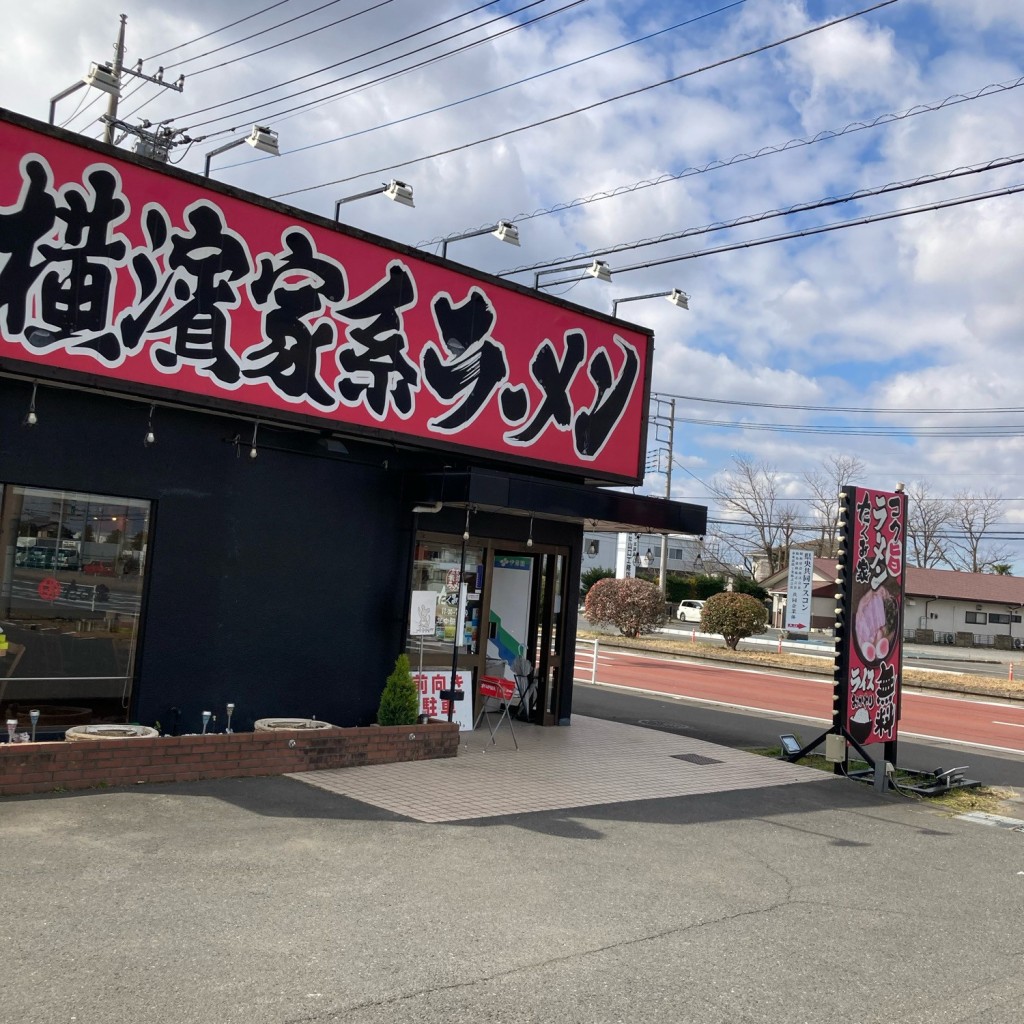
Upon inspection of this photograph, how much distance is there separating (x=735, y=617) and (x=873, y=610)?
24.1 m

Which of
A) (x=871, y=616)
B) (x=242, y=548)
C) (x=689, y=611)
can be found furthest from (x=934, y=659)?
(x=242, y=548)

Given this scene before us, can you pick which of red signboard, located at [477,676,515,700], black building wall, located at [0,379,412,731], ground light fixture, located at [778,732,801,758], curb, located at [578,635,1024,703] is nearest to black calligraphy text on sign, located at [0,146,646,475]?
black building wall, located at [0,379,412,731]

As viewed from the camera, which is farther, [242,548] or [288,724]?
[242,548]

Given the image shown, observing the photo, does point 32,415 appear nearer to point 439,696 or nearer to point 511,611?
point 439,696

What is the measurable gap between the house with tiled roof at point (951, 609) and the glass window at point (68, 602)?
59344 millimetres

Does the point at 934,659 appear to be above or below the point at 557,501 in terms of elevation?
below

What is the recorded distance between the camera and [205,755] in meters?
8.84

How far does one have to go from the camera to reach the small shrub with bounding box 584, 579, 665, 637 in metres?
37.7

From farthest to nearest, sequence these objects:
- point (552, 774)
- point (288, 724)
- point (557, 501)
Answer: point (557, 501)
point (552, 774)
point (288, 724)

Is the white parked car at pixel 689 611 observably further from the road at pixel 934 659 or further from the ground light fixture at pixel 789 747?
the ground light fixture at pixel 789 747

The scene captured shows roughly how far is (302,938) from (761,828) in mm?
4940

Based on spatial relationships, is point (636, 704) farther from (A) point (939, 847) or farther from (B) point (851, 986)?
(B) point (851, 986)

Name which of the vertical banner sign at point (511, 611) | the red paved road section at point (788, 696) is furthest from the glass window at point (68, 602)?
the red paved road section at point (788, 696)

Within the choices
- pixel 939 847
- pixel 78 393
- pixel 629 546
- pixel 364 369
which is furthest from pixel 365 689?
pixel 629 546
